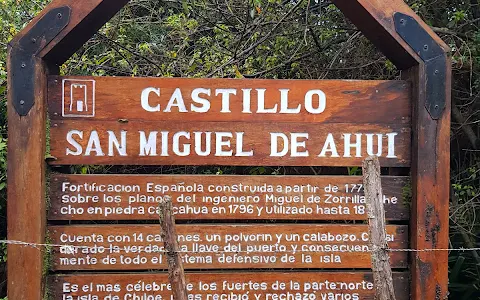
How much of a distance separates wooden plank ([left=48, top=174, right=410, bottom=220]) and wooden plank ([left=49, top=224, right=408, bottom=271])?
6cm

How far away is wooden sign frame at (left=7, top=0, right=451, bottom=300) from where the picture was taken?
2195 mm

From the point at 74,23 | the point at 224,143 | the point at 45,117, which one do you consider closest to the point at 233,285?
the point at 224,143

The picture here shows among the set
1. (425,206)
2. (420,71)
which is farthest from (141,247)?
(420,71)

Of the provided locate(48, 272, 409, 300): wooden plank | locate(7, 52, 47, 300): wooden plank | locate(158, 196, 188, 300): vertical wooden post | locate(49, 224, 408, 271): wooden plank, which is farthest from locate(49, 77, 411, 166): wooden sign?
locate(158, 196, 188, 300): vertical wooden post

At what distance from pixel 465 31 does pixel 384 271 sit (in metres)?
2.67

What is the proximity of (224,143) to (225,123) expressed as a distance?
96 mm

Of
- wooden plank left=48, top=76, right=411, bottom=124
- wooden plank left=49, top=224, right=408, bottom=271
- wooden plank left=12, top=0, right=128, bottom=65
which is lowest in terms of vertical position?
wooden plank left=49, top=224, right=408, bottom=271

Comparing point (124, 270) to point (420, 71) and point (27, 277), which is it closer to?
point (27, 277)

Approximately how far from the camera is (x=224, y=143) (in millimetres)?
2322

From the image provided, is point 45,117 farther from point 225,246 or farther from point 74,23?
point 225,246

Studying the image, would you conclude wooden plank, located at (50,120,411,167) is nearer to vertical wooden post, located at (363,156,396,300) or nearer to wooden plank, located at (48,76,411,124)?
wooden plank, located at (48,76,411,124)

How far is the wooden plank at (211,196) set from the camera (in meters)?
2.28

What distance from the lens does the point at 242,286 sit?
2.31 meters

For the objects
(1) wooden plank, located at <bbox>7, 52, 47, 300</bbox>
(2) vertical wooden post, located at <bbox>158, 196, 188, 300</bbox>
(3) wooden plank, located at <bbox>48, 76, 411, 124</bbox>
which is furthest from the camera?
(3) wooden plank, located at <bbox>48, 76, 411, 124</bbox>
